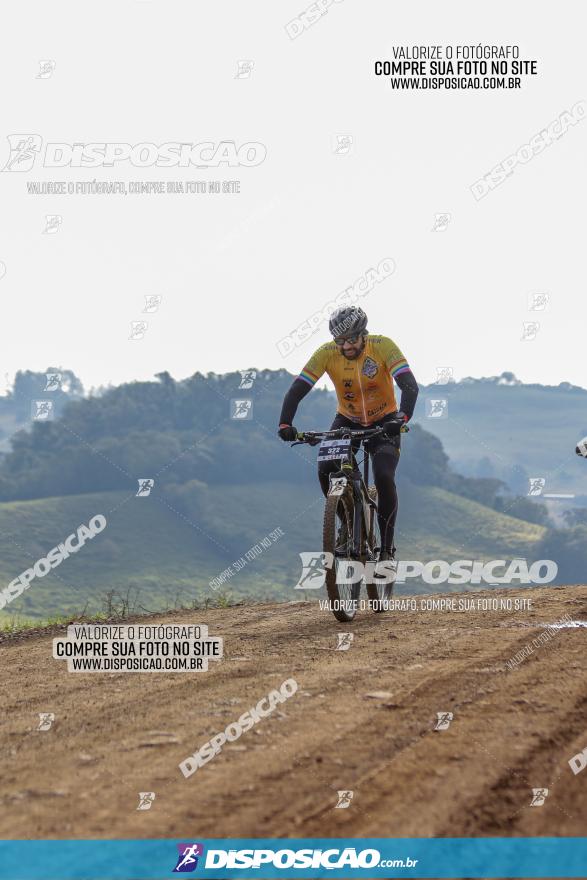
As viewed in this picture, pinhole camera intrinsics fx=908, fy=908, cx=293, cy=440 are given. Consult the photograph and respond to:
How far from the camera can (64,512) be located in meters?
165

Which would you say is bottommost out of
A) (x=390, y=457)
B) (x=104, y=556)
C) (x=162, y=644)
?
(x=104, y=556)

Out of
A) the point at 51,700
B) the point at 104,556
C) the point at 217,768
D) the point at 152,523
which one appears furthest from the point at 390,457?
the point at 152,523

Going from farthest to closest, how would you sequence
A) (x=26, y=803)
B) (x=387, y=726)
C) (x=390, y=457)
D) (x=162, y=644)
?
(x=390, y=457) → (x=162, y=644) → (x=387, y=726) → (x=26, y=803)

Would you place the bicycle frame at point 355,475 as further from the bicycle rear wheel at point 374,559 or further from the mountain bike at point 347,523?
the bicycle rear wheel at point 374,559

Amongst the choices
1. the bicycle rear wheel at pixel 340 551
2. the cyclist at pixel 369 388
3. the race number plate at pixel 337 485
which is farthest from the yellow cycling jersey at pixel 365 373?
the bicycle rear wheel at pixel 340 551

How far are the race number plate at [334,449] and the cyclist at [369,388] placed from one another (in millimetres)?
251

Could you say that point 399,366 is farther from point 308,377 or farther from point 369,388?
point 308,377

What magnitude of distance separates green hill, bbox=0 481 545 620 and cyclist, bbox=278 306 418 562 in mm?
127823

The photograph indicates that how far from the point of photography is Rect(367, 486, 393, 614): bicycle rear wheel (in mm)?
9609

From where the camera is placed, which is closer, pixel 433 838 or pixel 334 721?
pixel 433 838

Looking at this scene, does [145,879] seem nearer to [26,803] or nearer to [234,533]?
[26,803]

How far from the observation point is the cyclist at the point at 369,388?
31.2ft

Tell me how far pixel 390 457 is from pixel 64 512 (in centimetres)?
16195

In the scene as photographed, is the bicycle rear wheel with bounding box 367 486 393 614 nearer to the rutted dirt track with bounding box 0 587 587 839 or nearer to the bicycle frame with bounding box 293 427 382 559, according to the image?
the bicycle frame with bounding box 293 427 382 559
